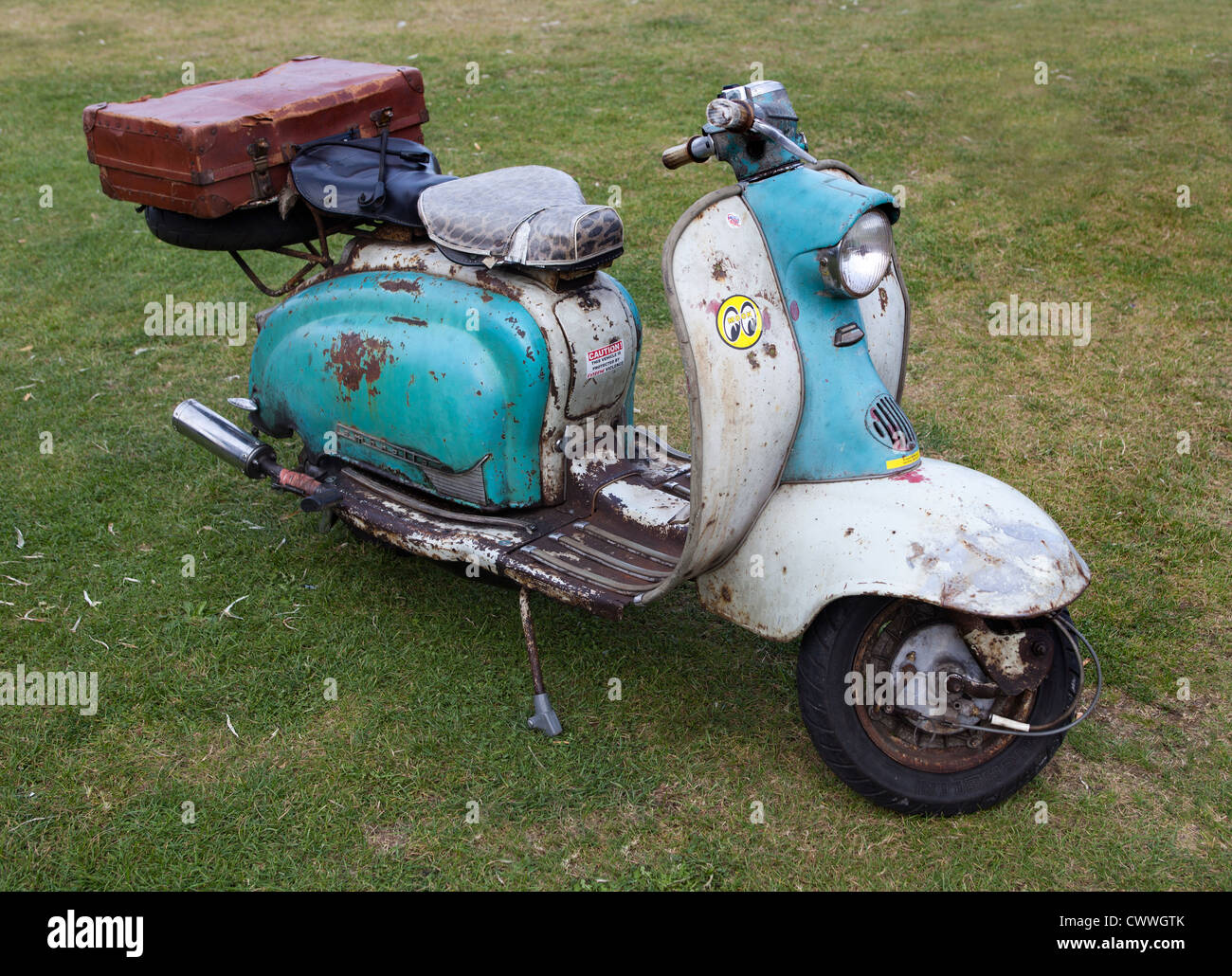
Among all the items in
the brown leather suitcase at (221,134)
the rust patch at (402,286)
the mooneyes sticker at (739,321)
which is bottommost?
the rust patch at (402,286)

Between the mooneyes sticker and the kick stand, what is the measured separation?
2.93 ft

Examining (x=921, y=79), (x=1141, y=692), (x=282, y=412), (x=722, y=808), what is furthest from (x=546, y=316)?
(x=921, y=79)

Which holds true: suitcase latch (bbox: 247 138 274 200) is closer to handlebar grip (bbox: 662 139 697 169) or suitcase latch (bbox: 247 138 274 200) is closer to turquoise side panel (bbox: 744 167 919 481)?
handlebar grip (bbox: 662 139 697 169)

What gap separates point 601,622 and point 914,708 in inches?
43.5

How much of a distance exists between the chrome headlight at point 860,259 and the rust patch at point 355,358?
1.27 metres

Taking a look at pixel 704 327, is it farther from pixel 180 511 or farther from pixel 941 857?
pixel 180 511

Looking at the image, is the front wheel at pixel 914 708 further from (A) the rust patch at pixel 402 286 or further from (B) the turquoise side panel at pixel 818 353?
(A) the rust patch at pixel 402 286

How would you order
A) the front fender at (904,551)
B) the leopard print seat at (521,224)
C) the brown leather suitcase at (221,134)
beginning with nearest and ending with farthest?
the front fender at (904,551), the leopard print seat at (521,224), the brown leather suitcase at (221,134)

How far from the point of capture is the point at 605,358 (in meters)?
3.04

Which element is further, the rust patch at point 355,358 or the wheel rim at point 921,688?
the rust patch at point 355,358

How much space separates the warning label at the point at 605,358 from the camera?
300 centimetres

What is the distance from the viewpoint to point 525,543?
9.72ft

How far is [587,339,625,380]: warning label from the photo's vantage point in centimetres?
300

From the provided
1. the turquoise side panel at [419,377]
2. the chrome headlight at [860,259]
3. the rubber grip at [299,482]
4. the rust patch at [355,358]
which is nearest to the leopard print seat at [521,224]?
the turquoise side panel at [419,377]
